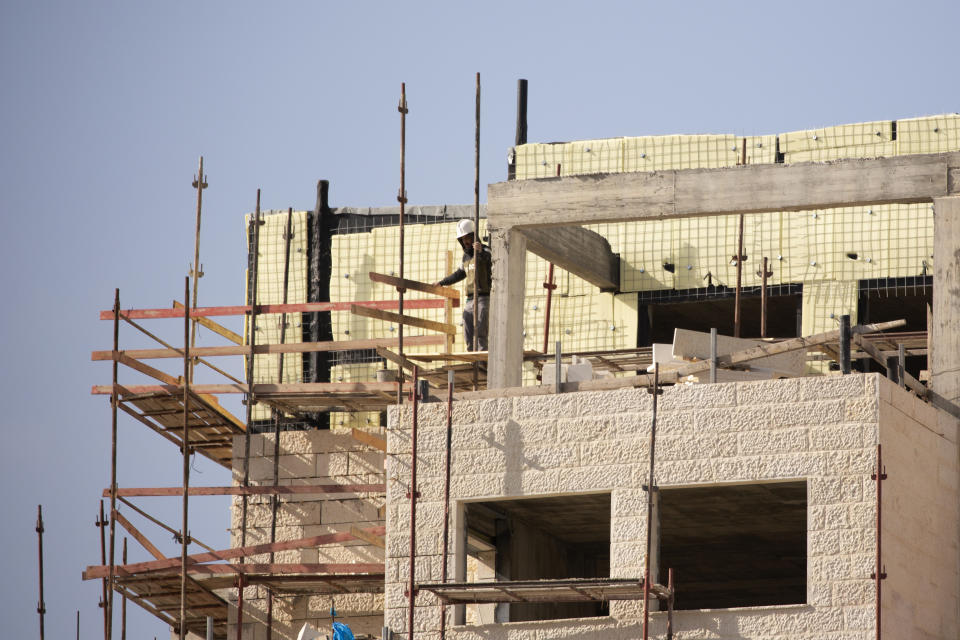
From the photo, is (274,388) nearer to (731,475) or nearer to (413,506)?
(413,506)

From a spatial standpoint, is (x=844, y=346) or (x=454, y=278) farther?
(x=454, y=278)

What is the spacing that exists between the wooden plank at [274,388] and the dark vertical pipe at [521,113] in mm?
5499

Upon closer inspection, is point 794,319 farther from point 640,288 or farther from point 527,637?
point 527,637

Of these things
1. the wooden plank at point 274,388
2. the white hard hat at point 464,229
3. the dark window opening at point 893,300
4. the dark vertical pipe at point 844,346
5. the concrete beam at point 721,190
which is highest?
the concrete beam at point 721,190

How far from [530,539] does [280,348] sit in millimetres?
4133

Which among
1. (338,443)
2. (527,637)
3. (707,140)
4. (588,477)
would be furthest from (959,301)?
(338,443)

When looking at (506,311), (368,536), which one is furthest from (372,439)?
(506,311)

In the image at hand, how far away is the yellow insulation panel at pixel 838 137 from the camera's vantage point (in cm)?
2664

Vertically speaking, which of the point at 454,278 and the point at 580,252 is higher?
the point at 580,252

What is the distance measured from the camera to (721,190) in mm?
21844

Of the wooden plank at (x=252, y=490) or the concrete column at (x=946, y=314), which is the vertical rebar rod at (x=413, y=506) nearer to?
the wooden plank at (x=252, y=490)

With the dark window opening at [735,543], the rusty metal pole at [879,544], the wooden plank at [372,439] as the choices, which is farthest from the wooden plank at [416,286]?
the rusty metal pole at [879,544]

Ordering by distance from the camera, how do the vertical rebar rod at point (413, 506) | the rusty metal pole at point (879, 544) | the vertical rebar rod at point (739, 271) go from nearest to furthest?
1. the rusty metal pole at point (879, 544)
2. the vertical rebar rod at point (413, 506)
3. the vertical rebar rod at point (739, 271)

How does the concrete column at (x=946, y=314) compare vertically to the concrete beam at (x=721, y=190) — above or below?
below
